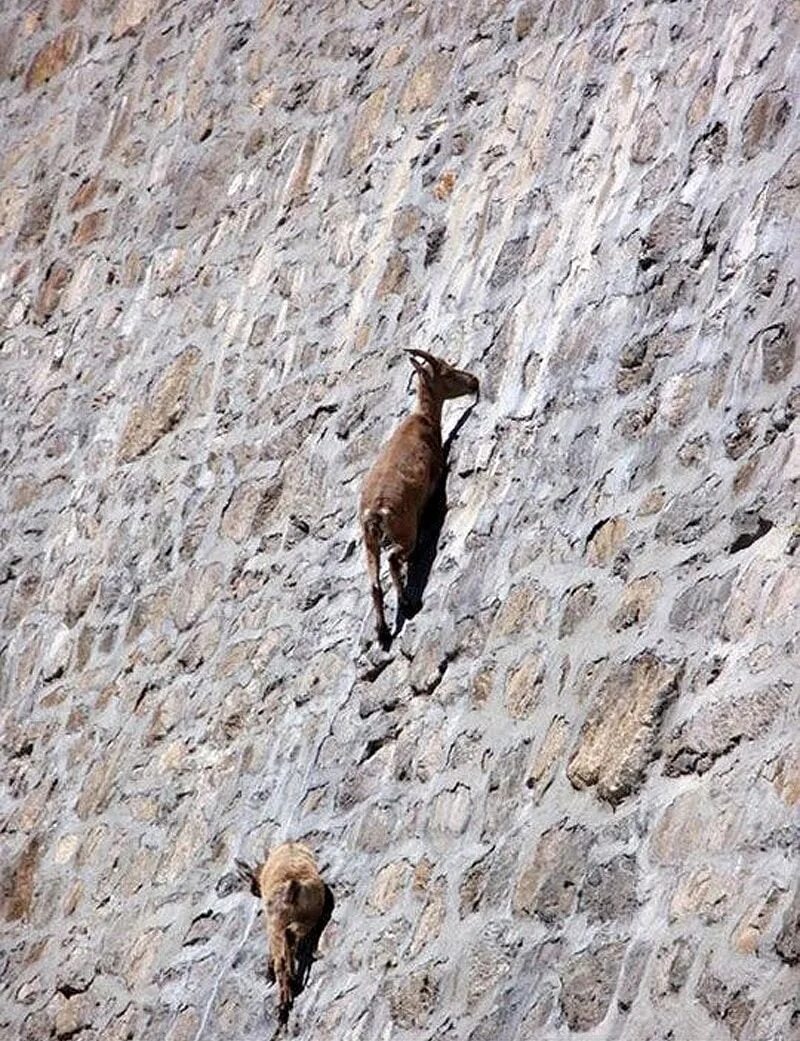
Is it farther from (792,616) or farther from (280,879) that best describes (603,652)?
(280,879)

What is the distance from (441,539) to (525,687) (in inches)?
32.8

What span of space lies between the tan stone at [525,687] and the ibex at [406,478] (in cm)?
70

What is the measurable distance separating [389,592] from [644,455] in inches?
43.3

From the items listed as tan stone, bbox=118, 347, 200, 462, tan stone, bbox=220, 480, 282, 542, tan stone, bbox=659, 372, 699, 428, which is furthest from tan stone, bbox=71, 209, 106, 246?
tan stone, bbox=659, 372, 699, 428

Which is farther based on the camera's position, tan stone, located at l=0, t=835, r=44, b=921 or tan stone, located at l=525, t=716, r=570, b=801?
tan stone, located at l=0, t=835, r=44, b=921

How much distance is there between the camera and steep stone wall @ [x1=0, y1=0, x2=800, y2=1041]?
5.98 metres

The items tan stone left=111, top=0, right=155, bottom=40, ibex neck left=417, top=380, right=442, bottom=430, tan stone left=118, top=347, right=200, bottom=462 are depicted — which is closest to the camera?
ibex neck left=417, top=380, right=442, bottom=430

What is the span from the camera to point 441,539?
7.30m

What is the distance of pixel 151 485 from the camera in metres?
9.03

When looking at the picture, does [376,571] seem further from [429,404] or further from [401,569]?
[429,404]

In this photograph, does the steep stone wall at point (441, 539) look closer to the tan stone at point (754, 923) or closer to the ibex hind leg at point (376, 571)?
the tan stone at point (754, 923)

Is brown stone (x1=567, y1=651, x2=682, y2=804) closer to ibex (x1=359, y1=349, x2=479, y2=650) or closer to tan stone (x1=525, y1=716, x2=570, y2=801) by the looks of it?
tan stone (x1=525, y1=716, x2=570, y2=801)

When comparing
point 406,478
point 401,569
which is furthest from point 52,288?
point 401,569

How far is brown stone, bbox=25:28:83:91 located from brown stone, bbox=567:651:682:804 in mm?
5783
